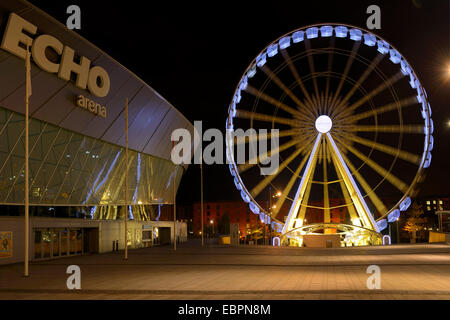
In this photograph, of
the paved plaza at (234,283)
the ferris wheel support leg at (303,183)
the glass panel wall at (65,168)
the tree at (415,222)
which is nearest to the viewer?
the paved plaza at (234,283)

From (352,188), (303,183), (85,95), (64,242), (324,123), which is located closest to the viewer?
(85,95)

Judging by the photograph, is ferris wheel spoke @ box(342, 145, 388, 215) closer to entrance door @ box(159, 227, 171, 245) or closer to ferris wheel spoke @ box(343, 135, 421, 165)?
ferris wheel spoke @ box(343, 135, 421, 165)

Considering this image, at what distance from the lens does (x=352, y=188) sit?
1377 inches

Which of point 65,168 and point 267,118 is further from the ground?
point 267,118

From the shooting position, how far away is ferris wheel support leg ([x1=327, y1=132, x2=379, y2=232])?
1346 inches

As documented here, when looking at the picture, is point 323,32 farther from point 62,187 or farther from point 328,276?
point 328,276

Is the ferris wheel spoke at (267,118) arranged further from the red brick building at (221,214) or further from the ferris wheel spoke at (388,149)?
the red brick building at (221,214)

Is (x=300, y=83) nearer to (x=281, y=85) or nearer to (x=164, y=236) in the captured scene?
(x=281, y=85)

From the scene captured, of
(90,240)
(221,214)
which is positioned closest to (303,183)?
(90,240)

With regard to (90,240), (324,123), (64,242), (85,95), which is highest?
(85,95)

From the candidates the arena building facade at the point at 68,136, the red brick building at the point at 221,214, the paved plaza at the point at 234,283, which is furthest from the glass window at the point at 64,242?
the red brick building at the point at 221,214

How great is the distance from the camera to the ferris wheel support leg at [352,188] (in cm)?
3419
